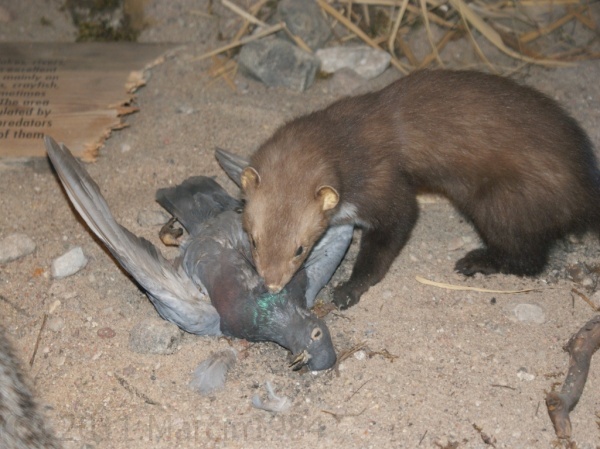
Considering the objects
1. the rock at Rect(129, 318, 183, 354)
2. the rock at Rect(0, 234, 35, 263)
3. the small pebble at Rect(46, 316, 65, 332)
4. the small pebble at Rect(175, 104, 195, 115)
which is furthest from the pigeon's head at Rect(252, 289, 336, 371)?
the small pebble at Rect(175, 104, 195, 115)

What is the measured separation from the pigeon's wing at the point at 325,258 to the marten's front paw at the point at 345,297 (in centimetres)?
14

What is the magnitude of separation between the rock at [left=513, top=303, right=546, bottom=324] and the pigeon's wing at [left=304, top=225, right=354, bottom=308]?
1.05 m

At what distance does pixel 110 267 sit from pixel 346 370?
1.58 metres

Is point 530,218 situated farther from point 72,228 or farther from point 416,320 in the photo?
point 72,228

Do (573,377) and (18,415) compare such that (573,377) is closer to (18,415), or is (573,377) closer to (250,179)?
(250,179)

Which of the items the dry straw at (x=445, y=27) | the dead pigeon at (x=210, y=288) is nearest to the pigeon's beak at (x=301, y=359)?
the dead pigeon at (x=210, y=288)

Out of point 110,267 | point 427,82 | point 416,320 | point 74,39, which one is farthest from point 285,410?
point 74,39

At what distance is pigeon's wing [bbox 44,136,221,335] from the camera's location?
3.95 m

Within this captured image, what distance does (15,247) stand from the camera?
468 centimetres

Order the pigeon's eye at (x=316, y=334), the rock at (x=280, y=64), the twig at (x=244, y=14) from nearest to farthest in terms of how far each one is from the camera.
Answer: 1. the pigeon's eye at (x=316, y=334)
2. the rock at (x=280, y=64)
3. the twig at (x=244, y=14)

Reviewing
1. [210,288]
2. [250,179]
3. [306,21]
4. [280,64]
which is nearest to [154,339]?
[210,288]

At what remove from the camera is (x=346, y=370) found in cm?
412

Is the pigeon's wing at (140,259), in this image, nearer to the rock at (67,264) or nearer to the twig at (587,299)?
the rock at (67,264)

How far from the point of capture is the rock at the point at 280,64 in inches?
235
